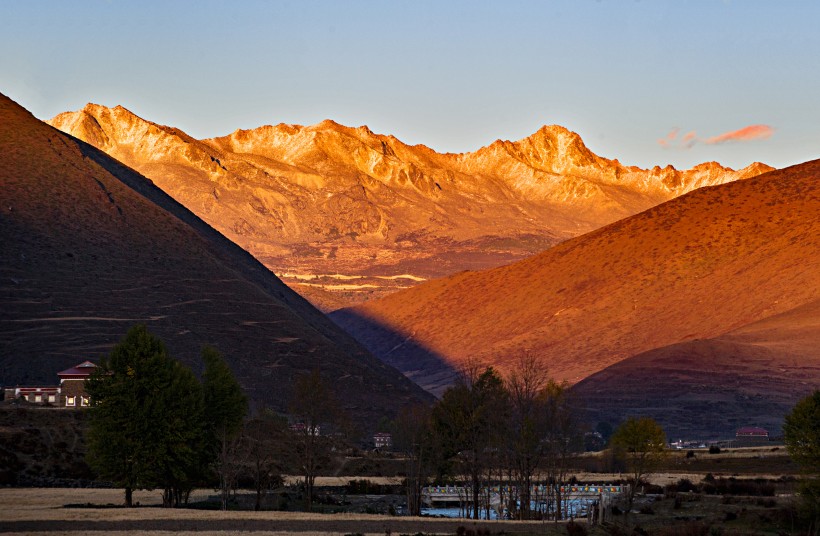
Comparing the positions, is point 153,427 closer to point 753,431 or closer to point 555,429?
point 555,429

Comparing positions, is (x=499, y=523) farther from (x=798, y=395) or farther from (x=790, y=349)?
(x=790, y=349)

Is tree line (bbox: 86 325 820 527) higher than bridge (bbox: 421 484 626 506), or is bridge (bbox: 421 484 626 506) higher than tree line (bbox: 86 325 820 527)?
tree line (bbox: 86 325 820 527)

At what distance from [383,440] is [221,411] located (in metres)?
69.5

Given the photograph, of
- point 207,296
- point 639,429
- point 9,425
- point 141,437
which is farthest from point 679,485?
point 207,296

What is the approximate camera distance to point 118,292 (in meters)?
158

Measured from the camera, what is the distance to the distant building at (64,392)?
107938 millimetres

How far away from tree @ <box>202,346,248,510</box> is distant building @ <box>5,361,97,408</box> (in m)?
32.8

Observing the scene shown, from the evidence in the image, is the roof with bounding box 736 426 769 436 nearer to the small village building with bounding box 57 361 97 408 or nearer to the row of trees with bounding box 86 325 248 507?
the small village building with bounding box 57 361 97 408

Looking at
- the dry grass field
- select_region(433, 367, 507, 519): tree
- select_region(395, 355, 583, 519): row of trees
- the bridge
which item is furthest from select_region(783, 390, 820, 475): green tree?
Result: the bridge

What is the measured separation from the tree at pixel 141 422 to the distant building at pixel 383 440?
6840 cm

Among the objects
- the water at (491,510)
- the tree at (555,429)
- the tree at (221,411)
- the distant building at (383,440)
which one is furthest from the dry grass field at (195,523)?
the distant building at (383,440)

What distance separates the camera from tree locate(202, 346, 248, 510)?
234 ft

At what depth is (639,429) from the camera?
8931cm

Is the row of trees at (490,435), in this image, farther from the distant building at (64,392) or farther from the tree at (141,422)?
the distant building at (64,392)
